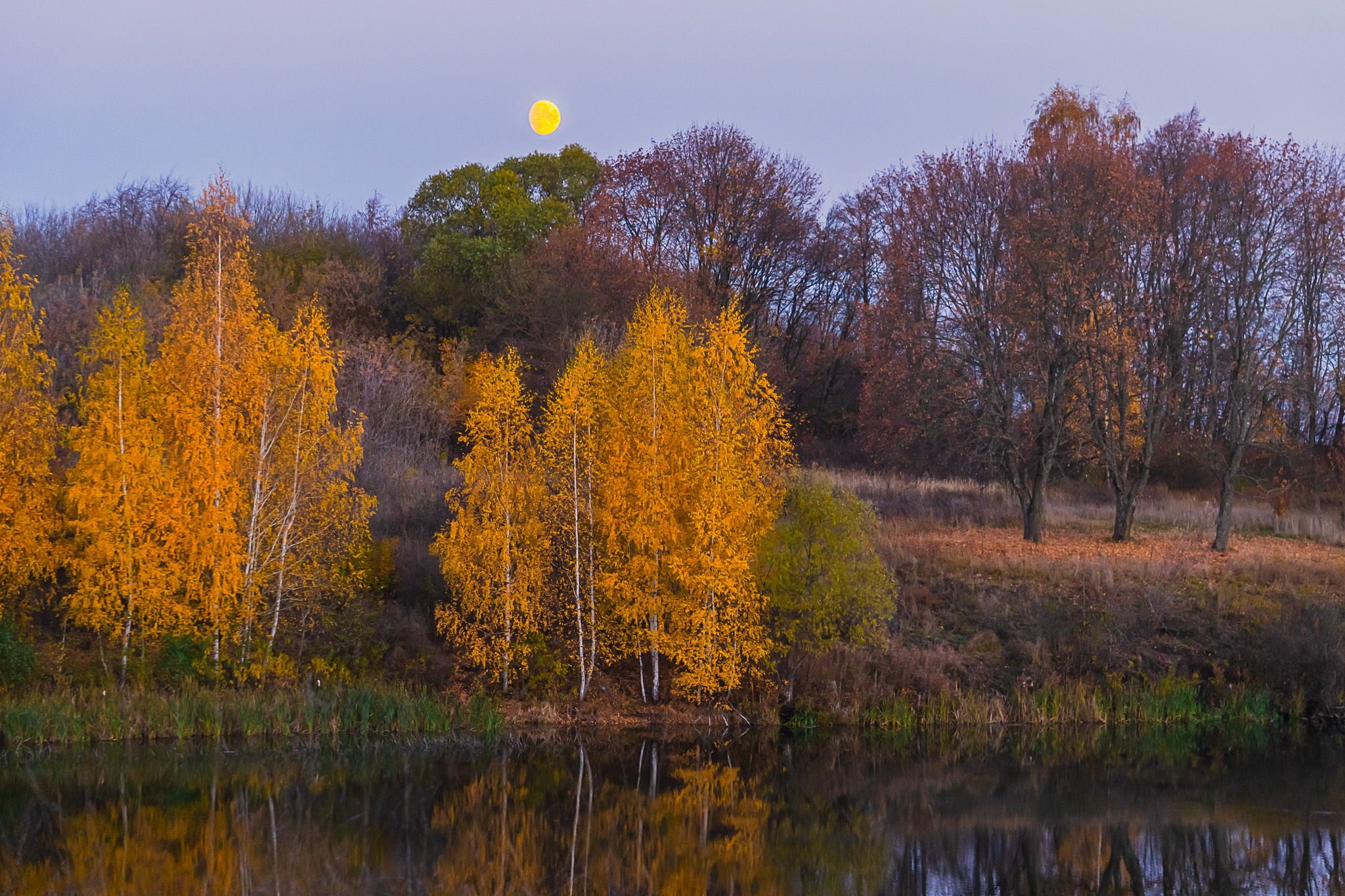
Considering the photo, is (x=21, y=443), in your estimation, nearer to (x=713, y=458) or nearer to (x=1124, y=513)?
(x=713, y=458)

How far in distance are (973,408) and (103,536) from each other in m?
21.5

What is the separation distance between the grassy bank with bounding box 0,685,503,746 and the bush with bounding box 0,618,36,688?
1.51ft

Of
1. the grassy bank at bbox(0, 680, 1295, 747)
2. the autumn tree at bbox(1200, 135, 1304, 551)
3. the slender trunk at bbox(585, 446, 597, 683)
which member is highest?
the autumn tree at bbox(1200, 135, 1304, 551)

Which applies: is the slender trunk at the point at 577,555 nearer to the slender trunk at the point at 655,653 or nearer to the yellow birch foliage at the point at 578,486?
the yellow birch foliage at the point at 578,486

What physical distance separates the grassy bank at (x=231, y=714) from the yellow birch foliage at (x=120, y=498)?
132 cm

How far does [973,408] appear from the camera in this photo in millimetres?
31359

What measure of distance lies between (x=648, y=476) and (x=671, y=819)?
751 cm

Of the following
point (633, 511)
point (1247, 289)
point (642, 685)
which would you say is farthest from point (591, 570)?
point (1247, 289)

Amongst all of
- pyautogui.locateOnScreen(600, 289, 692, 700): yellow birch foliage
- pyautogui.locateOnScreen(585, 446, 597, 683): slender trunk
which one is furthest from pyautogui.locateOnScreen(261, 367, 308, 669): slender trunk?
pyautogui.locateOnScreen(600, 289, 692, 700): yellow birch foliage

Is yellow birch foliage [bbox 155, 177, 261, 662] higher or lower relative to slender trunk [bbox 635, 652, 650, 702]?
higher

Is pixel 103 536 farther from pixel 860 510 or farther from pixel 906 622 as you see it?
pixel 906 622

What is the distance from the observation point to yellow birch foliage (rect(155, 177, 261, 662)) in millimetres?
21078

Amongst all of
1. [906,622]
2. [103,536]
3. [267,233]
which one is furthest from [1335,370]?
[267,233]

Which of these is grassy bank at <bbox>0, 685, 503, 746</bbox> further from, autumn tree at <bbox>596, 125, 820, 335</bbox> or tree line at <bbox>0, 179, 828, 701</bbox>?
autumn tree at <bbox>596, 125, 820, 335</bbox>
